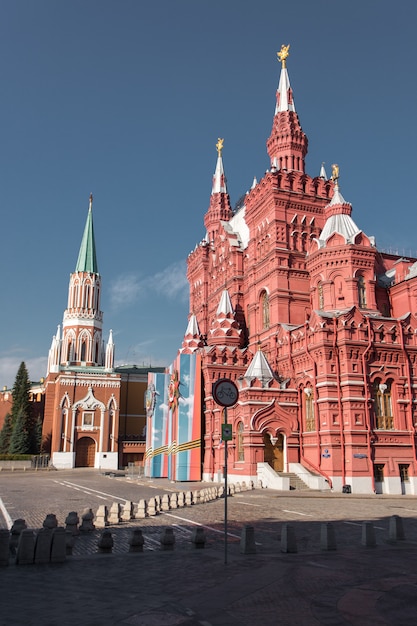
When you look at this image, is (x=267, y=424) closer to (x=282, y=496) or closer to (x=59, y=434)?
(x=282, y=496)

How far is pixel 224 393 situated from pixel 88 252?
79324 millimetres

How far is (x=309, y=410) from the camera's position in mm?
37969

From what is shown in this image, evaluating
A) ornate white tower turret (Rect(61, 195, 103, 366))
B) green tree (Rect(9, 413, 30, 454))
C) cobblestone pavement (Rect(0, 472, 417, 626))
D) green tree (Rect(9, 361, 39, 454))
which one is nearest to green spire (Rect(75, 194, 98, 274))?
ornate white tower turret (Rect(61, 195, 103, 366))

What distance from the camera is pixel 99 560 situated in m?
11.9

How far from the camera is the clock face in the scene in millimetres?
12648

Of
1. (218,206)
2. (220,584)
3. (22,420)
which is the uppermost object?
(218,206)

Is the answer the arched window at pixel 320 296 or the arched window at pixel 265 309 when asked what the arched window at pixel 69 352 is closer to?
the arched window at pixel 265 309

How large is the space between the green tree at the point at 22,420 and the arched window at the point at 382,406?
180 feet

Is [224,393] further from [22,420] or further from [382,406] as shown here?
[22,420]

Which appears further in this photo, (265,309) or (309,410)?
(265,309)

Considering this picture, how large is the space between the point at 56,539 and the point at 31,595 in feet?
9.39

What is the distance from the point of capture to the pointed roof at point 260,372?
127 ft

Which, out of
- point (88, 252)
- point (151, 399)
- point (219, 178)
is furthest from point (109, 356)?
Answer: point (219, 178)

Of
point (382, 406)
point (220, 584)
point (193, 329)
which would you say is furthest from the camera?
point (193, 329)
